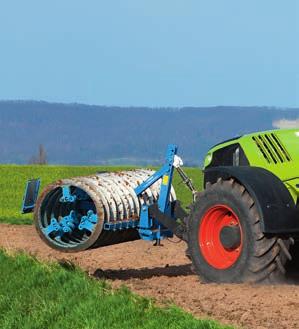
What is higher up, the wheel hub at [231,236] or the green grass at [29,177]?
the green grass at [29,177]

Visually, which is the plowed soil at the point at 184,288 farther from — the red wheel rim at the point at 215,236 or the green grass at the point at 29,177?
the green grass at the point at 29,177

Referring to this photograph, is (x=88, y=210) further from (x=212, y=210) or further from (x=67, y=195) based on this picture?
(x=212, y=210)

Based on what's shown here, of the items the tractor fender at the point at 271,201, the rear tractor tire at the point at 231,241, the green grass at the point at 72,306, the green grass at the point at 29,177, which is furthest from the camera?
the green grass at the point at 29,177

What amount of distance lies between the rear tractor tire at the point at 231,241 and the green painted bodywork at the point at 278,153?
1.43 feet

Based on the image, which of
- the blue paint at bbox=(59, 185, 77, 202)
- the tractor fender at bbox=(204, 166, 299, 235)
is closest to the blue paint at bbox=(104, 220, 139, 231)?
the blue paint at bbox=(59, 185, 77, 202)

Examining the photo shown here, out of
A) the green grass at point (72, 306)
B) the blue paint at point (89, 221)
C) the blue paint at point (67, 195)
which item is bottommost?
the green grass at point (72, 306)

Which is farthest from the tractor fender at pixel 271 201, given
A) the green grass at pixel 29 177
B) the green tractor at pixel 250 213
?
the green grass at pixel 29 177

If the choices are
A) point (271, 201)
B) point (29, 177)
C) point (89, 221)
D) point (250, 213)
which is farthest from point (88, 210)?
point (29, 177)

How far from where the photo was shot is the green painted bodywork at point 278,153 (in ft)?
25.9

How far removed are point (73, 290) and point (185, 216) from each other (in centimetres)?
218

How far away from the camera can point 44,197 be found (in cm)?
922

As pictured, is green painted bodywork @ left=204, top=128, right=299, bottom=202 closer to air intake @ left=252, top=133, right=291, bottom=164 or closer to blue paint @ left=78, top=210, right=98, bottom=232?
air intake @ left=252, top=133, right=291, bottom=164

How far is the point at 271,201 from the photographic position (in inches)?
298

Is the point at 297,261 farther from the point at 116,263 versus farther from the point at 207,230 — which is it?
the point at 116,263
